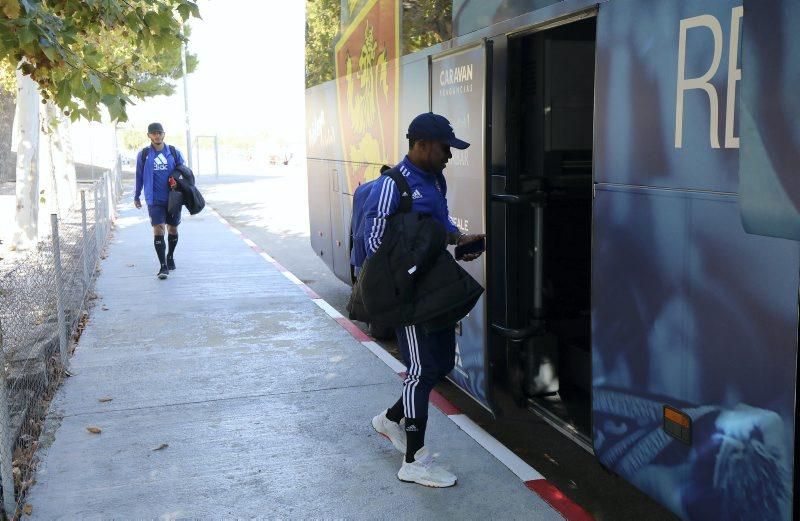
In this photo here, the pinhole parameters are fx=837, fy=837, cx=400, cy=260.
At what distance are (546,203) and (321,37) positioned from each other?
213 inches

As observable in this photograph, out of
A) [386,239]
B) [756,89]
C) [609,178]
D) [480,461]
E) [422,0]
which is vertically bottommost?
[480,461]

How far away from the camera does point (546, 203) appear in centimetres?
500

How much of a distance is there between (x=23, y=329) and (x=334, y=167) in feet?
13.4

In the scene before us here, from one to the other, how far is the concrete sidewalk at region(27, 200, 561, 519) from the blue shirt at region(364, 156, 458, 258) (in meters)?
1.36

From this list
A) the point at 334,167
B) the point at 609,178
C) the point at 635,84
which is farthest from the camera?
the point at 334,167

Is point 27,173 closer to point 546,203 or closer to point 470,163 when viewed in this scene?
point 470,163

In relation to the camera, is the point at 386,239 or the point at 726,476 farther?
the point at 386,239

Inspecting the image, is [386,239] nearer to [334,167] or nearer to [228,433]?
[228,433]

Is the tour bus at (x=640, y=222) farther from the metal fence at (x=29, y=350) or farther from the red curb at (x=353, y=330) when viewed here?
the metal fence at (x=29, y=350)

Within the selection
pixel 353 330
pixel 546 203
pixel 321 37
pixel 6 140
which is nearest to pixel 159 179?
pixel 321 37

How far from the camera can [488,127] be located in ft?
15.3

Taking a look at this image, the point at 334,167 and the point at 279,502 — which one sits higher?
the point at 334,167

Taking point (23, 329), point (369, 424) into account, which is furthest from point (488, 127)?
point (23, 329)

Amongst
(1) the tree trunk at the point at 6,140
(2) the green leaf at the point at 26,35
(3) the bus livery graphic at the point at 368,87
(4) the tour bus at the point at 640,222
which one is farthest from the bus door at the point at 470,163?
(1) the tree trunk at the point at 6,140
